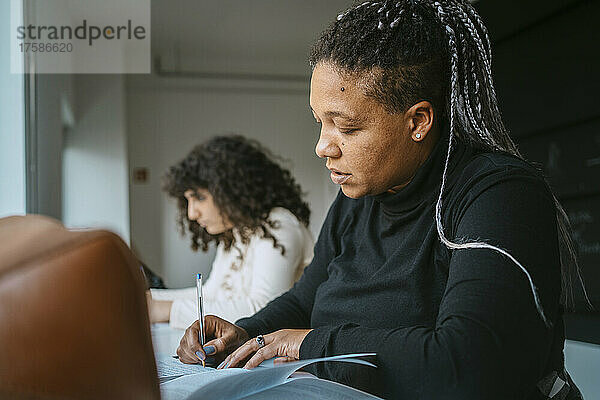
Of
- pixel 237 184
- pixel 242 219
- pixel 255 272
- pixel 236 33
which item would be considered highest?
pixel 236 33

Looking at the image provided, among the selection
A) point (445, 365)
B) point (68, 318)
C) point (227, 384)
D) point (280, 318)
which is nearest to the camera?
point (68, 318)

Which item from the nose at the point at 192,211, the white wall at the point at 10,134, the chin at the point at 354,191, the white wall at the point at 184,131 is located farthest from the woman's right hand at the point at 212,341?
the white wall at the point at 184,131

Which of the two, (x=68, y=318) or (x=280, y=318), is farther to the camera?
(x=280, y=318)

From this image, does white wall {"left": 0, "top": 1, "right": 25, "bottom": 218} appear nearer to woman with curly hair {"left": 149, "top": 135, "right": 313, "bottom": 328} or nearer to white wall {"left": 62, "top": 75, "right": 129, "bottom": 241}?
woman with curly hair {"left": 149, "top": 135, "right": 313, "bottom": 328}

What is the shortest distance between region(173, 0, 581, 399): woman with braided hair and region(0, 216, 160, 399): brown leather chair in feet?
1.23

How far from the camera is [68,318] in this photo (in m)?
0.24

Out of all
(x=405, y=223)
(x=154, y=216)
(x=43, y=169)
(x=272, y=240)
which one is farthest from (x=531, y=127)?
(x=154, y=216)

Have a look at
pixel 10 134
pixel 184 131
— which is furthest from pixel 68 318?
pixel 184 131

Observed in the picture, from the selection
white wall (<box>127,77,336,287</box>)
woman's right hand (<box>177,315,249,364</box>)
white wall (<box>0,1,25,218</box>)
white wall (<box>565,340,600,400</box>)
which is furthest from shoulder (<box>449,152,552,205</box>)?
white wall (<box>127,77,336,287</box>)

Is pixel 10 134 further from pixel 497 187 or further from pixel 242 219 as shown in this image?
pixel 497 187

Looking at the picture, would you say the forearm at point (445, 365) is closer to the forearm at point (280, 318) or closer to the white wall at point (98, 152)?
the forearm at point (280, 318)

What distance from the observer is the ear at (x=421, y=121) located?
77cm

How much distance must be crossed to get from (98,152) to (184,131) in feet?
2.62

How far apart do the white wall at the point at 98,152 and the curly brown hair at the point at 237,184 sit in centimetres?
185
